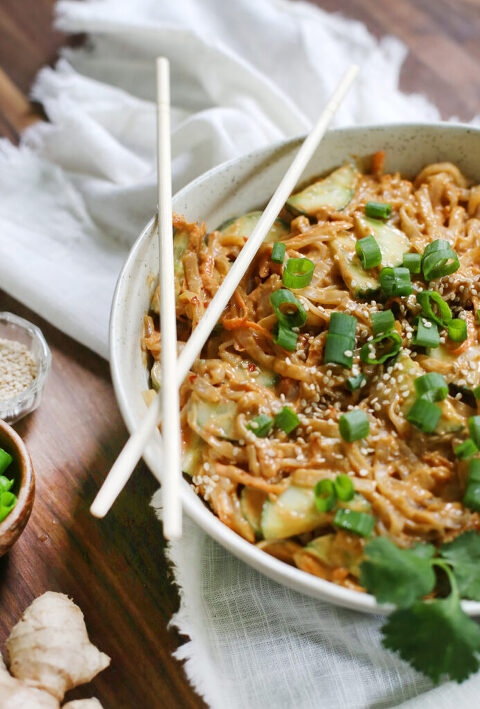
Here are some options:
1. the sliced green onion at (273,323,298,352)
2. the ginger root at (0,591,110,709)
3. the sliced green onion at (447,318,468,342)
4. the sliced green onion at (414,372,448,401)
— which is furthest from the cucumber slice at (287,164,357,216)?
the ginger root at (0,591,110,709)

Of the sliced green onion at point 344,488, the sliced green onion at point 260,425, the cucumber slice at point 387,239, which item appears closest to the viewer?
the sliced green onion at point 344,488

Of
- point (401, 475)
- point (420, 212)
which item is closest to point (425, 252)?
point (420, 212)

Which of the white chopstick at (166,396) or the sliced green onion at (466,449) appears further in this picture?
the sliced green onion at (466,449)

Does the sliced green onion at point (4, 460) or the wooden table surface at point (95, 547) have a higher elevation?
the sliced green onion at point (4, 460)

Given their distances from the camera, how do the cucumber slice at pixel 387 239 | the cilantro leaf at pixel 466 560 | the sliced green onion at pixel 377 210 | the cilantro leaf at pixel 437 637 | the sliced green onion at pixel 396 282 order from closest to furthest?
the cilantro leaf at pixel 437 637 → the cilantro leaf at pixel 466 560 → the sliced green onion at pixel 396 282 → the cucumber slice at pixel 387 239 → the sliced green onion at pixel 377 210

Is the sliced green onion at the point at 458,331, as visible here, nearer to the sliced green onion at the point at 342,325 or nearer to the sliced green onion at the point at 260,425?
the sliced green onion at the point at 342,325

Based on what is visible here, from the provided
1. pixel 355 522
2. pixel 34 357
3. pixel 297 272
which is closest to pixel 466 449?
pixel 355 522

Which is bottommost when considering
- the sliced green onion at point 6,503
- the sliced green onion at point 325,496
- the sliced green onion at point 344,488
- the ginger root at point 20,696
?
the ginger root at point 20,696

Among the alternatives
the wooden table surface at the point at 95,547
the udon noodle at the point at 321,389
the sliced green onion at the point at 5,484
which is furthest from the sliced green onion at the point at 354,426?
the sliced green onion at the point at 5,484
